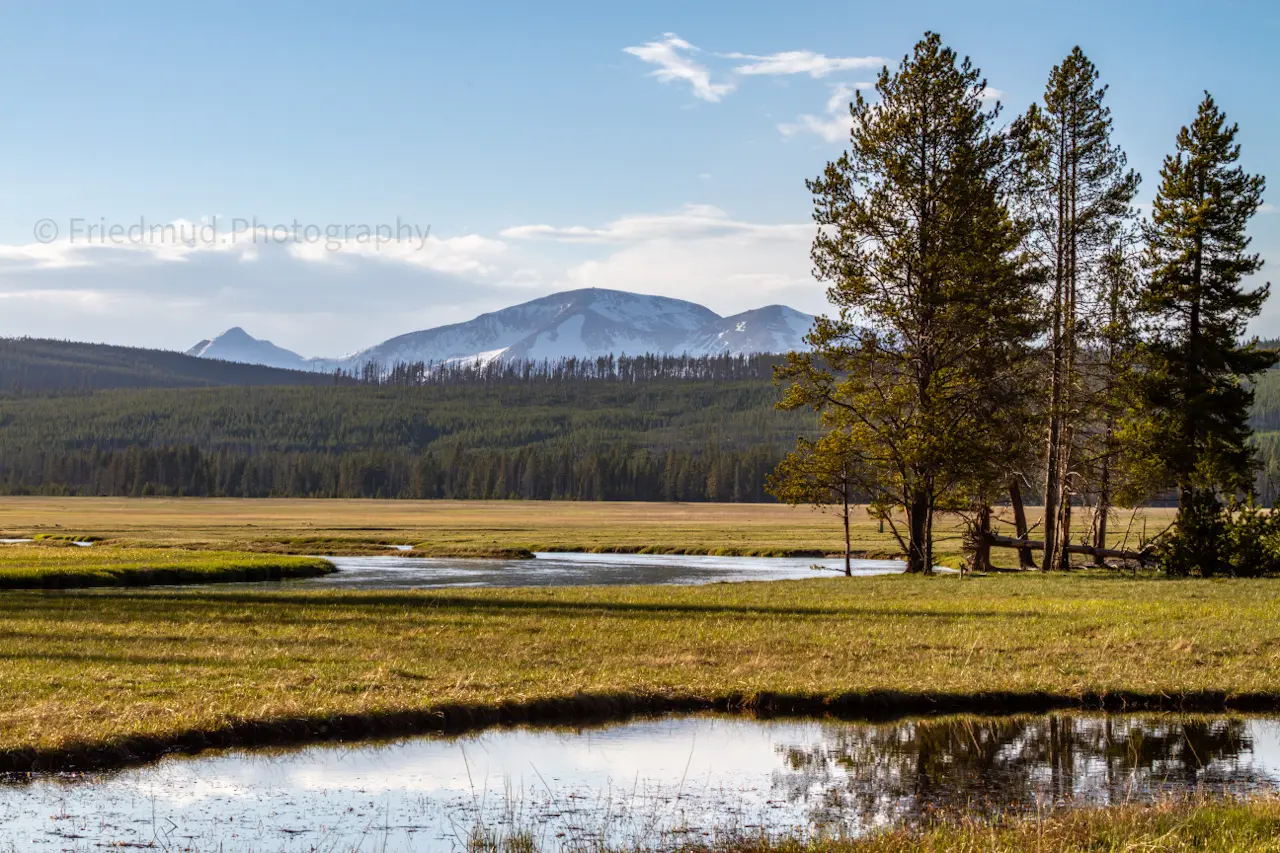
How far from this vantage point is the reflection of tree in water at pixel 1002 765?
15.1 m

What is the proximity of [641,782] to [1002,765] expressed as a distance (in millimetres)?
5320

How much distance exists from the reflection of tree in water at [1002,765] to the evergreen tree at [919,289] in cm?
2698

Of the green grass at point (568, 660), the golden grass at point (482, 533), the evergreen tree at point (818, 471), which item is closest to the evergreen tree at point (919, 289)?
the evergreen tree at point (818, 471)

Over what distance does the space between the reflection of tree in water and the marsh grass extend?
3900 centimetres

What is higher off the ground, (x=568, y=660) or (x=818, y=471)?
(x=818, y=471)

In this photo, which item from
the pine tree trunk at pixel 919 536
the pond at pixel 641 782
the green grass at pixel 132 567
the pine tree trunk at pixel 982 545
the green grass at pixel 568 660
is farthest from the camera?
the pine tree trunk at pixel 982 545

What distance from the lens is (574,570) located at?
66312 mm

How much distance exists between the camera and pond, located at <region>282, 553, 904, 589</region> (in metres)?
56.0

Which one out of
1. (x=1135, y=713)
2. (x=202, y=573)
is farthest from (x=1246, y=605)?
(x=202, y=573)

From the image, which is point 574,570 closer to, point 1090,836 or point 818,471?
point 818,471

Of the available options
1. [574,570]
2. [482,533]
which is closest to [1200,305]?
[574,570]

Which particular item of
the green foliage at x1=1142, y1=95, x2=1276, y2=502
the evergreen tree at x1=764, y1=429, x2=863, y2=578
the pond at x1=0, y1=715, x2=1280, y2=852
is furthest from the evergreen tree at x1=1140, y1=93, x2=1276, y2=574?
the pond at x1=0, y1=715, x2=1280, y2=852

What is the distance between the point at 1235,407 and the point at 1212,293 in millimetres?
5211

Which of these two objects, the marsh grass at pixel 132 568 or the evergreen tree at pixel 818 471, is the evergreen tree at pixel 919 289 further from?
the marsh grass at pixel 132 568
